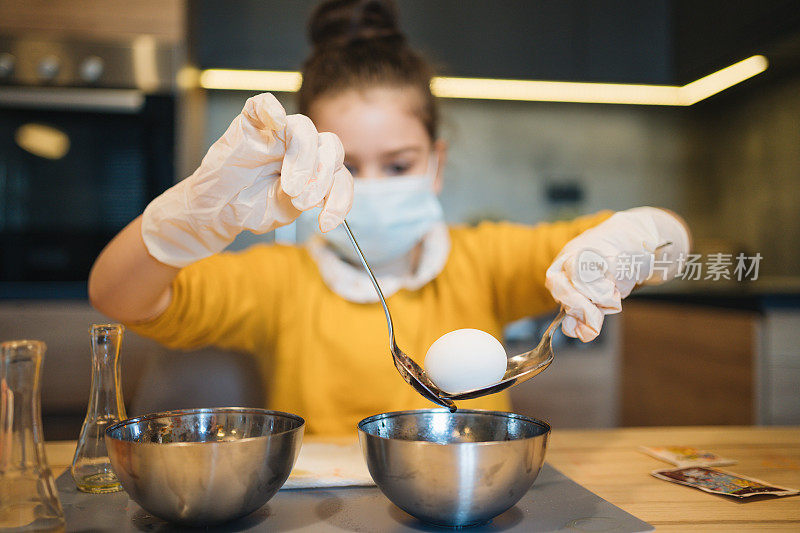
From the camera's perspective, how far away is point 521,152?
3275mm

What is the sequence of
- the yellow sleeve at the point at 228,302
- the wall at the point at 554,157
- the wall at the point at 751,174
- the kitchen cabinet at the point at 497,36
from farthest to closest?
the wall at the point at 554,157 → the wall at the point at 751,174 → the kitchen cabinet at the point at 497,36 → the yellow sleeve at the point at 228,302

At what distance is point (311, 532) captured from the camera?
55 centimetres

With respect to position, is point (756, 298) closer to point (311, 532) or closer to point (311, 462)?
point (311, 462)

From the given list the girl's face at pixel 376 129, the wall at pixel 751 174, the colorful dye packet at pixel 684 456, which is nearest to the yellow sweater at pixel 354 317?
the girl's face at pixel 376 129

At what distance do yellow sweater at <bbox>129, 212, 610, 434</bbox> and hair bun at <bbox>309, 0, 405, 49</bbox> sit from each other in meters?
0.45

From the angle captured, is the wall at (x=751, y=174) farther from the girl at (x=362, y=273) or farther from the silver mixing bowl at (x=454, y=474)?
the silver mixing bowl at (x=454, y=474)

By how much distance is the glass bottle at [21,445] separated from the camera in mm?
488

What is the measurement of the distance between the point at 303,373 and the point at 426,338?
25cm

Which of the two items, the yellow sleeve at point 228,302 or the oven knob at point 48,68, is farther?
the oven knob at point 48,68

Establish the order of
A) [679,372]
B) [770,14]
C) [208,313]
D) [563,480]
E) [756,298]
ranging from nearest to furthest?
[563,480]
[208,313]
[756,298]
[679,372]
[770,14]

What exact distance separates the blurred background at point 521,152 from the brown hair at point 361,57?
54 centimetres

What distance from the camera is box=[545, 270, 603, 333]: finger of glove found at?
0.73 metres

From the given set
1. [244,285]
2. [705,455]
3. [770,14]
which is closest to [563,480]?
[705,455]

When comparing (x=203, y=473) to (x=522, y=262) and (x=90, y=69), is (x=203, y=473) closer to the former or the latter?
(x=522, y=262)
